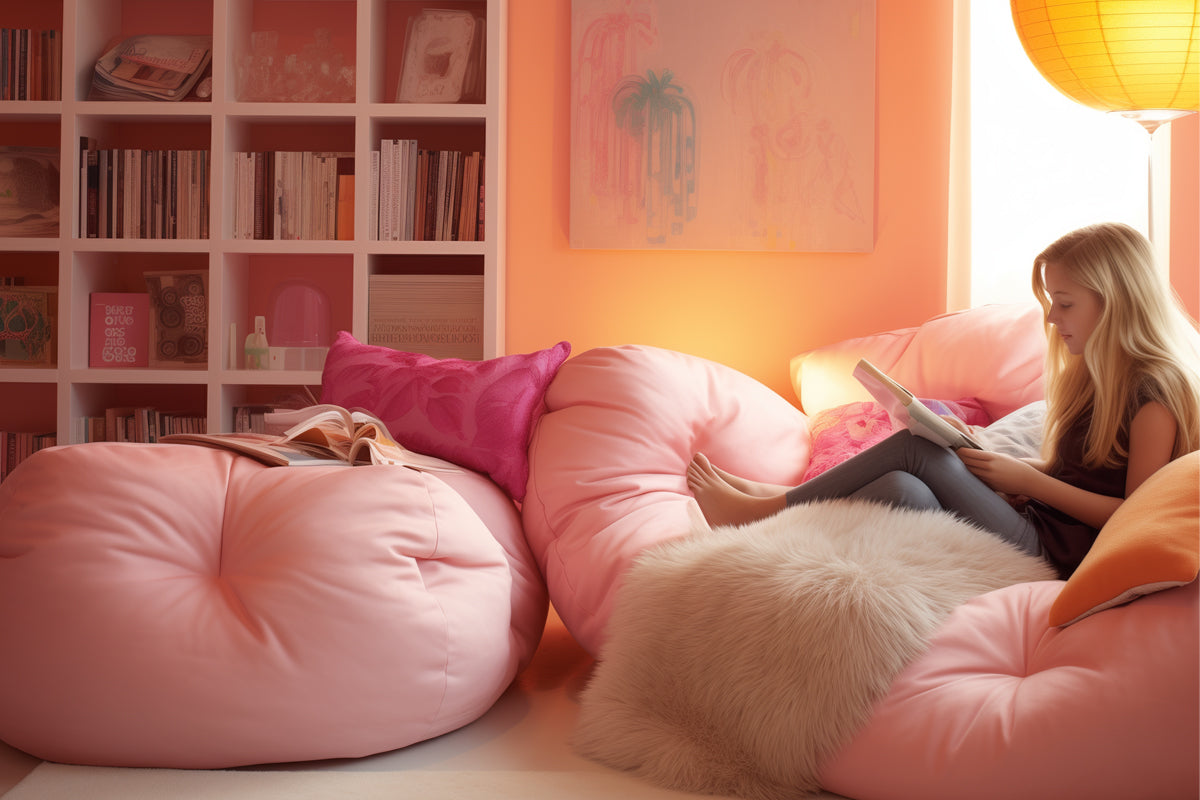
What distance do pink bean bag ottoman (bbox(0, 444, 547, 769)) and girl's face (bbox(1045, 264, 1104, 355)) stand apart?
1.13 metres

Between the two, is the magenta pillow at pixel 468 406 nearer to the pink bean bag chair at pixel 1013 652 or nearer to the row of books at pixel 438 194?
the pink bean bag chair at pixel 1013 652

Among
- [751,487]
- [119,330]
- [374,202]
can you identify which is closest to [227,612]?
[751,487]

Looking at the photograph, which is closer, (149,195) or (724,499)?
(724,499)

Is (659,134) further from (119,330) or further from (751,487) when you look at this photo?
(119,330)

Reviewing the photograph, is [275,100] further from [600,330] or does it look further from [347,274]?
[600,330]

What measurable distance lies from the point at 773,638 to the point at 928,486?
540mm

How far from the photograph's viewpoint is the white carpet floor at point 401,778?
1.31 metres

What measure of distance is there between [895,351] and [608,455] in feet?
2.94

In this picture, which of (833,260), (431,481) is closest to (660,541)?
(431,481)

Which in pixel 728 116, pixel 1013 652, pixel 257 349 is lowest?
pixel 1013 652

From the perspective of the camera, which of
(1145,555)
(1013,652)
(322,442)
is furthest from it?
(322,442)

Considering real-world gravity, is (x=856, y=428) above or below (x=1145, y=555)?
above

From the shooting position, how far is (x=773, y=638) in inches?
54.1

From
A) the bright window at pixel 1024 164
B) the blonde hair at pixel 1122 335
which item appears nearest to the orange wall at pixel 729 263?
the bright window at pixel 1024 164
